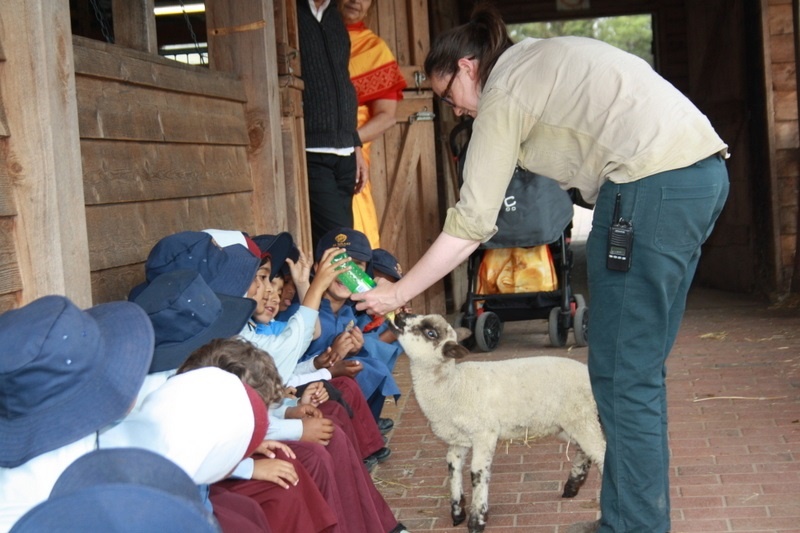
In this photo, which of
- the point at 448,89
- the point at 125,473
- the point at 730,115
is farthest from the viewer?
the point at 730,115

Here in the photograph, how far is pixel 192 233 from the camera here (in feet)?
13.3

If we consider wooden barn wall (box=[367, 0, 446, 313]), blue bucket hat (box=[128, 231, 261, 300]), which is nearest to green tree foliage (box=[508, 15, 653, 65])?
wooden barn wall (box=[367, 0, 446, 313])

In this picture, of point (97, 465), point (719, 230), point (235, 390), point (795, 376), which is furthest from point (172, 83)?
point (719, 230)

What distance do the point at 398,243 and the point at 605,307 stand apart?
5.51 metres

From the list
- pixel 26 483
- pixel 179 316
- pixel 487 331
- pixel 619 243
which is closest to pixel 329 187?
pixel 487 331

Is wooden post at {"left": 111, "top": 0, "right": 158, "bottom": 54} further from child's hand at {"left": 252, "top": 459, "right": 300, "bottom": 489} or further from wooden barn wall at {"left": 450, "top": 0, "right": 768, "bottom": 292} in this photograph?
wooden barn wall at {"left": 450, "top": 0, "right": 768, "bottom": 292}

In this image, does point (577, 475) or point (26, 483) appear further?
point (577, 475)

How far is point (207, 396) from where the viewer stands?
2309 mm

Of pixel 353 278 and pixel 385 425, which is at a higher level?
pixel 353 278

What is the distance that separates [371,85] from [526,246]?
1.76 metres

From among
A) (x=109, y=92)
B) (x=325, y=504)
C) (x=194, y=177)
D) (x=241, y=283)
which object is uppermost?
(x=109, y=92)

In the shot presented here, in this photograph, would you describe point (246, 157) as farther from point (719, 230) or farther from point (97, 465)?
point (719, 230)

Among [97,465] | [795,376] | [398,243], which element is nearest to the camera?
[97,465]

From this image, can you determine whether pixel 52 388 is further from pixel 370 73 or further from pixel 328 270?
pixel 370 73
